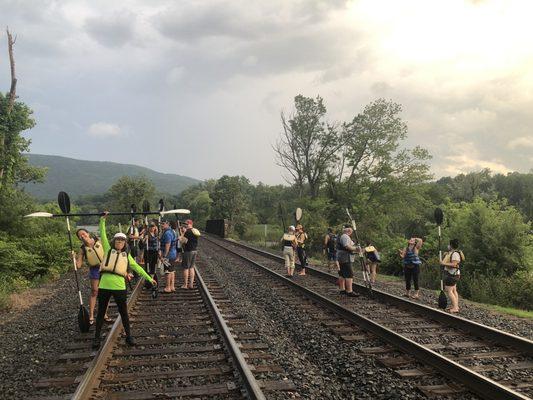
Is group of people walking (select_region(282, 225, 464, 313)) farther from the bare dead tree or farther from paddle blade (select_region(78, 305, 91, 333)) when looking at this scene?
the bare dead tree

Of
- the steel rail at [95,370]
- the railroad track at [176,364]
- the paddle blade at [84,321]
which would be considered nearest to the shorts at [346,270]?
the railroad track at [176,364]

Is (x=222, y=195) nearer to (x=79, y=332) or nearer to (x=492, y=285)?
(x=492, y=285)

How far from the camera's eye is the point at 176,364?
6086 mm

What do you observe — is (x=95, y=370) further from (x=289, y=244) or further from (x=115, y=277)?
(x=289, y=244)

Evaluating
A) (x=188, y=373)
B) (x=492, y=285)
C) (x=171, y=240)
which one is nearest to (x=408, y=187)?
(x=492, y=285)

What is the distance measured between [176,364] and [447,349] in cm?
454

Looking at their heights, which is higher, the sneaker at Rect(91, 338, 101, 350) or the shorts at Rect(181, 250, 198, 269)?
the shorts at Rect(181, 250, 198, 269)

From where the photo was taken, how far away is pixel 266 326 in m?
8.57

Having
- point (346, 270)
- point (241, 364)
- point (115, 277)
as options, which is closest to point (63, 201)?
point (115, 277)

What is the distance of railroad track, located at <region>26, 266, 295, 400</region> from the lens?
5.06 metres

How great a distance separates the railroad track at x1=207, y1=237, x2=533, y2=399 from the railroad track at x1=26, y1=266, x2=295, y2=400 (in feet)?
7.06

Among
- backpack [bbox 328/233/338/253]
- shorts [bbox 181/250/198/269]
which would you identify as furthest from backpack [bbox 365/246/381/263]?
shorts [bbox 181/250/198/269]

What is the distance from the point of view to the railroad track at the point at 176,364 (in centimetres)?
506

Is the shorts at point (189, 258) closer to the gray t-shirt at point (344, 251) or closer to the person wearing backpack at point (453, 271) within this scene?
the gray t-shirt at point (344, 251)
